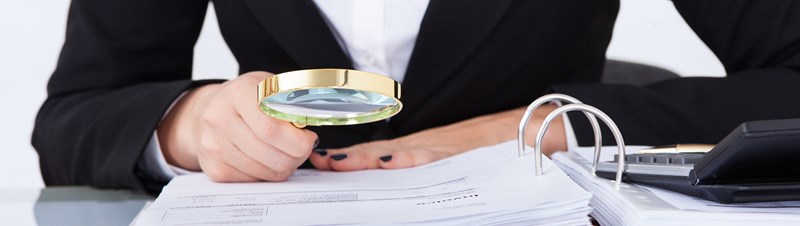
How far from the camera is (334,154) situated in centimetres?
103

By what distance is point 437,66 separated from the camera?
1.32m

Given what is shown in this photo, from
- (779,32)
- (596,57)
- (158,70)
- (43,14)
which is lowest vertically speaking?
(43,14)

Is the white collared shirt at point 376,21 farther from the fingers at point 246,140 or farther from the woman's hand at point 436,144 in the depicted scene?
the fingers at point 246,140

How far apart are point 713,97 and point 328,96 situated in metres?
0.65

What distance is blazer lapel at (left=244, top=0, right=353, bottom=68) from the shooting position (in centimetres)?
128

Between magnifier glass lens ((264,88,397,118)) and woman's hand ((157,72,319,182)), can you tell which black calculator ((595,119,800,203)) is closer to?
magnifier glass lens ((264,88,397,118))

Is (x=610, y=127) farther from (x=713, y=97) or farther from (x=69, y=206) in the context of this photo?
(x=69, y=206)

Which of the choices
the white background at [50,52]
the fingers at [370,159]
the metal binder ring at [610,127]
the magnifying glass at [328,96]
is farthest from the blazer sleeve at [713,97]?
the white background at [50,52]

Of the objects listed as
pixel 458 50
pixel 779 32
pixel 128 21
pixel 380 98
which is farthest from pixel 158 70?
pixel 779 32

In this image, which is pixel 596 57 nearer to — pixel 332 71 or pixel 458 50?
pixel 458 50

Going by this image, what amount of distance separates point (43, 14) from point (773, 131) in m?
2.56

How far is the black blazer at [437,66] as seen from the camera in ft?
3.66

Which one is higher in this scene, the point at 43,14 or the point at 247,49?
the point at 247,49

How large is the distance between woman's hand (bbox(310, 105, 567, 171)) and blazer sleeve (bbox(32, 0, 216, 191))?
25 centimetres
